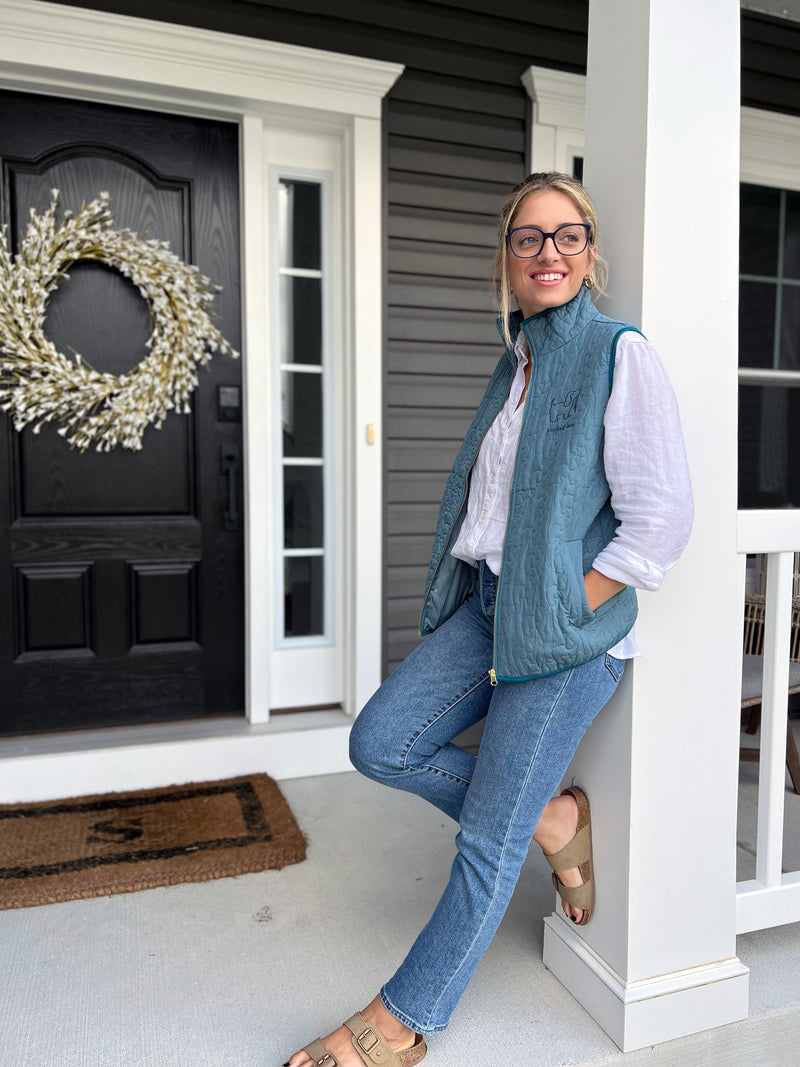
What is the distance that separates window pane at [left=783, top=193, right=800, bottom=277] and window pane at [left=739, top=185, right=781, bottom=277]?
0.05 metres

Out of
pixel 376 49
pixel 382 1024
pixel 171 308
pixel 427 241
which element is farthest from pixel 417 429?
pixel 382 1024

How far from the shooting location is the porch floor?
149 centimetres

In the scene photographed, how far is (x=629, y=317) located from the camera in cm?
149

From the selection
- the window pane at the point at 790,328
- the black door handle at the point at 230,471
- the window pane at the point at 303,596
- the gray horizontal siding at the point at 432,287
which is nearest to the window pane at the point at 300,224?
the gray horizontal siding at the point at 432,287

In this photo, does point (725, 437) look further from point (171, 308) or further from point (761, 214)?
point (761, 214)

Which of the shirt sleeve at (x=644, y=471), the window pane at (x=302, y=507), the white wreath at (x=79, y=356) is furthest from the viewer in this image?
the window pane at (x=302, y=507)

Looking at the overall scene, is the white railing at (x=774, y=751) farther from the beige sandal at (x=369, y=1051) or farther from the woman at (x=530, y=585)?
the beige sandal at (x=369, y=1051)

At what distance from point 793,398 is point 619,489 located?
290 centimetres

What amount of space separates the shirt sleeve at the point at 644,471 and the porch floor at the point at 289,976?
93cm

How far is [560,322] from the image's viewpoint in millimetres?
1423

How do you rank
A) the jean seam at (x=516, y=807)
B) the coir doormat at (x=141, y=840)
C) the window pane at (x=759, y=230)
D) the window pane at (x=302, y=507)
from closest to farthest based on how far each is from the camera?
1. the jean seam at (x=516, y=807)
2. the coir doormat at (x=141, y=840)
3. the window pane at (x=302, y=507)
4. the window pane at (x=759, y=230)

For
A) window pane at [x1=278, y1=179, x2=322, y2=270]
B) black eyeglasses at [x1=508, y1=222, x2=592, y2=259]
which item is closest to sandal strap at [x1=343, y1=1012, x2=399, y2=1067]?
black eyeglasses at [x1=508, y1=222, x2=592, y2=259]

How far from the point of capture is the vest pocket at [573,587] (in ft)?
4.27

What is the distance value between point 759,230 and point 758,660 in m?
2.13
